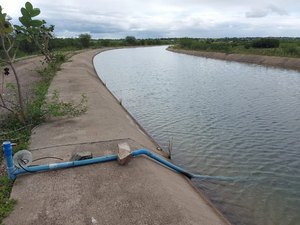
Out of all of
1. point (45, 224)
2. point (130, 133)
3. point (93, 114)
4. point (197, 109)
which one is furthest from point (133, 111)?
point (45, 224)

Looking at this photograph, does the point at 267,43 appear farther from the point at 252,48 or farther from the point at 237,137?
the point at 237,137

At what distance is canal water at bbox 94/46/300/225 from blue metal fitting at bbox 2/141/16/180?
16.6ft

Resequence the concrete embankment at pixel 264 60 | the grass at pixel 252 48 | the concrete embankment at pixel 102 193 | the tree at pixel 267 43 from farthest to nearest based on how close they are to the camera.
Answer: the tree at pixel 267 43 < the grass at pixel 252 48 < the concrete embankment at pixel 264 60 < the concrete embankment at pixel 102 193

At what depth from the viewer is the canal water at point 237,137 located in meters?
8.52

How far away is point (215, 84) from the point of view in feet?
93.8

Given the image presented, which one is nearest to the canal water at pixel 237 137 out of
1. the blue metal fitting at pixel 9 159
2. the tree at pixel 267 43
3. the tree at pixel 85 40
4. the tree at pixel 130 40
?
the blue metal fitting at pixel 9 159

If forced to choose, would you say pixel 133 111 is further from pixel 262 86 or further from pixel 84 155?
pixel 262 86

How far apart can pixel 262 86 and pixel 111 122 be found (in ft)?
61.7

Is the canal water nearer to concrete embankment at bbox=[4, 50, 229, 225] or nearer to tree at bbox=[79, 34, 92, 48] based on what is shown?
concrete embankment at bbox=[4, 50, 229, 225]

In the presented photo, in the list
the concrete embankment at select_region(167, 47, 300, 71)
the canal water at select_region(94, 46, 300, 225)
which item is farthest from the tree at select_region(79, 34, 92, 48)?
the canal water at select_region(94, 46, 300, 225)

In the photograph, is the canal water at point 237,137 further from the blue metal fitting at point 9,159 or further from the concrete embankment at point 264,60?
the concrete embankment at point 264,60

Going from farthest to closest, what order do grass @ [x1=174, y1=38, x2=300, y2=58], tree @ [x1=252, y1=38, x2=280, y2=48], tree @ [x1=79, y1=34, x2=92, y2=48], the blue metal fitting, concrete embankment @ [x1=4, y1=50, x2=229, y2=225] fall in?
tree @ [x1=79, y1=34, x2=92, y2=48]
tree @ [x1=252, y1=38, x2=280, y2=48]
grass @ [x1=174, y1=38, x2=300, y2=58]
the blue metal fitting
concrete embankment @ [x1=4, y1=50, x2=229, y2=225]

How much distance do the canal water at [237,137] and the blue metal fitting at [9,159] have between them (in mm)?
5072

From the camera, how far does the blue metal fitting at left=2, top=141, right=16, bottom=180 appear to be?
22.6ft
